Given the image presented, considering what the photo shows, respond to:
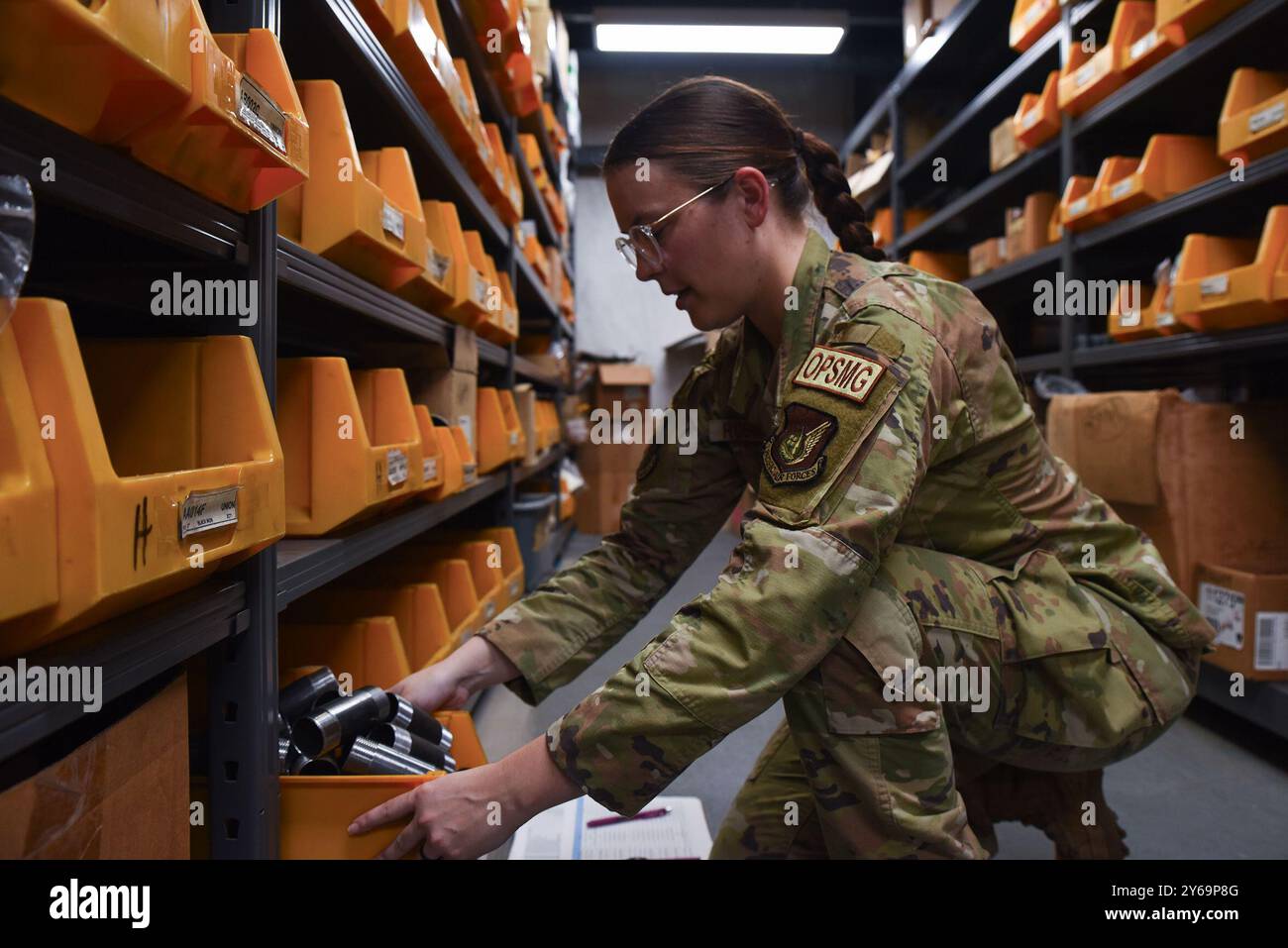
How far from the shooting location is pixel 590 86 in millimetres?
6805

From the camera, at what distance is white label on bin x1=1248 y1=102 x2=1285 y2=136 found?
1.91 meters

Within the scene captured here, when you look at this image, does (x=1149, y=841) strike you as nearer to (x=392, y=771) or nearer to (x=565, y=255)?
(x=392, y=771)

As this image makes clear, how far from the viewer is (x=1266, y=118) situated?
1.95 meters

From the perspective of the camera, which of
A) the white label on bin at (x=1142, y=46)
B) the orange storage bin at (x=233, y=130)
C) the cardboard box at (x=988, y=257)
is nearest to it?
the orange storage bin at (x=233, y=130)

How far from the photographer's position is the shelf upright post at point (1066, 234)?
2.95 meters

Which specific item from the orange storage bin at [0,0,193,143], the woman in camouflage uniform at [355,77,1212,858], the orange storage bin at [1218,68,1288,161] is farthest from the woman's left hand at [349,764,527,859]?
the orange storage bin at [1218,68,1288,161]

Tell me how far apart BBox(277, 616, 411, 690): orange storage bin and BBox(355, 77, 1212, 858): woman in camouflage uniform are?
26 centimetres

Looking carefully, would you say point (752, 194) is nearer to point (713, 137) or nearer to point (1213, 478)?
point (713, 137)

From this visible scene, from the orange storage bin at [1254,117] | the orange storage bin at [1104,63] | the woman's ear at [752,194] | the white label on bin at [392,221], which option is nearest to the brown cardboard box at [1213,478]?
the orange storage bin at [1254,117]

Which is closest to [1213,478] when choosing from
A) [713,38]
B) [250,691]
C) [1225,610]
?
[1225,610]

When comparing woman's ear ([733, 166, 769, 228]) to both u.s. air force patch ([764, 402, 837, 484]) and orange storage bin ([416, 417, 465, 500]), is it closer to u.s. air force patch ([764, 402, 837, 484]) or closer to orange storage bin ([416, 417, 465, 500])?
u.s. air force patch ([764, 402, 837, 484])

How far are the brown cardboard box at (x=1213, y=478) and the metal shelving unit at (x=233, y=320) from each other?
73.2 inches

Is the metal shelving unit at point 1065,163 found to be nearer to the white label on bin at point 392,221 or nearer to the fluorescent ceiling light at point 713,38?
the fluorescent ceiling light at point 713,38

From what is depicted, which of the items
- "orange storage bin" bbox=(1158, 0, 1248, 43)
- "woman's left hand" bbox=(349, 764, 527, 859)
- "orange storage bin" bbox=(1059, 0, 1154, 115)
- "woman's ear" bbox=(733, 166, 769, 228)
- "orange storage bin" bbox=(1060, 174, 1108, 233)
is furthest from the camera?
"orange storage bin" bbox=(1060, 174, 1108, 233)
